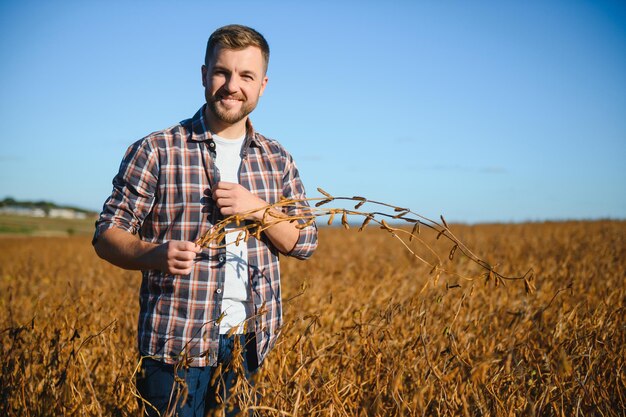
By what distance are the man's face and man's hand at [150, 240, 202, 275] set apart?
2.09 ft

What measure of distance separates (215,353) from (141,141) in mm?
895

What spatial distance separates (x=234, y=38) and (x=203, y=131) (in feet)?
1.31

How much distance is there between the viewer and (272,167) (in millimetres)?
2369

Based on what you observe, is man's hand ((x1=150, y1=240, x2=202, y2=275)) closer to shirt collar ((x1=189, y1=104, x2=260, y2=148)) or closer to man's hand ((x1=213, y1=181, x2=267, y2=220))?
man's hand ((x1=213, y1=181, x2=267, y2=220))

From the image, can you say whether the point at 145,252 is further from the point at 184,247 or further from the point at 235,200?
the point at 235,200

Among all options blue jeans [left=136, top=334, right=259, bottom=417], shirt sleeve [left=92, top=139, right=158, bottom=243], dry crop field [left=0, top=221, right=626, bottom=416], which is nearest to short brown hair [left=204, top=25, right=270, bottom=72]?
shirt sleeve [left=92, top=139, right=158, bottom=243]

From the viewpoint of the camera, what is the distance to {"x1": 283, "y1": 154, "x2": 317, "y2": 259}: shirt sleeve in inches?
88.4

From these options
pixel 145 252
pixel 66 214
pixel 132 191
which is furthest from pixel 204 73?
pixel 66 214

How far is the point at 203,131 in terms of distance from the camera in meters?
2.22

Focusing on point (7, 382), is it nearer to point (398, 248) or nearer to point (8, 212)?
point (398, 248)

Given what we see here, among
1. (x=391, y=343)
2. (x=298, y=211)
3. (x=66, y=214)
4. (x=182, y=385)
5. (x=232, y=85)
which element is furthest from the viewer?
(x=66, y=214)

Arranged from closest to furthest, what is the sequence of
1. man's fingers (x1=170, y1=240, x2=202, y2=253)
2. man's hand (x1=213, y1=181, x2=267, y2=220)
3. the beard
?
man's fingers (x1=170, y1=240, x2=202, y2=253) < man's hand (x1=213, y1=181, x2=267, y2=220) < the beard

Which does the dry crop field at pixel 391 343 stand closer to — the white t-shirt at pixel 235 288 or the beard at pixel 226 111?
the white t-shirt at pixel 235 288

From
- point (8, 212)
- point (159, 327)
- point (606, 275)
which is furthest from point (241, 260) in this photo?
point (8, 212)
